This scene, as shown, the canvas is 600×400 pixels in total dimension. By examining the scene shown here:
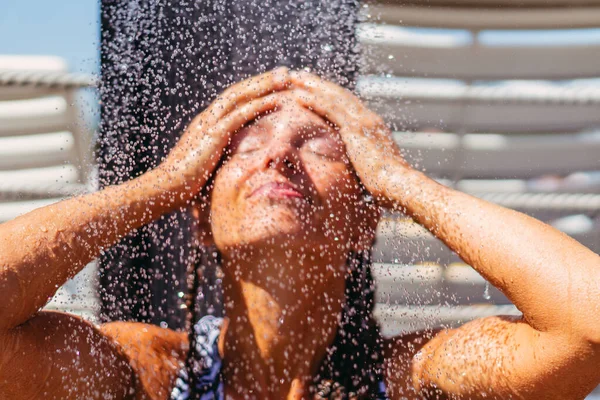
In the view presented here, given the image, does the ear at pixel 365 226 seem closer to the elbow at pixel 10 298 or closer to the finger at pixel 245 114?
the finger at pixel 245 114

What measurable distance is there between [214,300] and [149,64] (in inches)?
25.3

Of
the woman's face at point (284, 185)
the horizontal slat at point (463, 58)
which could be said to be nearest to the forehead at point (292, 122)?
Answer: the woman's face at point (284, 185)

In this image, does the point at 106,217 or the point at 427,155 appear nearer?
the point at 106,217

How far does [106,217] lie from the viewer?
1.31 meters

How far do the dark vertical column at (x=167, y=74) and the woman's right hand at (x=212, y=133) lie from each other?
0.34 metres

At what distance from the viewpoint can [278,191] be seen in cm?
136

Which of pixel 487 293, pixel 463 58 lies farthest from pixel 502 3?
pixel 487 293

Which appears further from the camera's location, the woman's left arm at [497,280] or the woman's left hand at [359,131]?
the woman's left hand at [359,131]

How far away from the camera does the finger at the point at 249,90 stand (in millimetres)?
1456

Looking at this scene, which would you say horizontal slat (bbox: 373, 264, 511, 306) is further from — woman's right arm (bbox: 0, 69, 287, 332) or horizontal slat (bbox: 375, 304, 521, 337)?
woman's right arm (bbox: 0, 69, 287, 332)

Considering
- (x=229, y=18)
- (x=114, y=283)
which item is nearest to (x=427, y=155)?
(x=229, y=18)

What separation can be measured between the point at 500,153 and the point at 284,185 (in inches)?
58.7

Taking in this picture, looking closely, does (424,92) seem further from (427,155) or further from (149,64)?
(149,64)

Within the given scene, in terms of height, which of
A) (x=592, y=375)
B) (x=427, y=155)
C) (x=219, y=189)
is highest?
(x=219, y=189)
